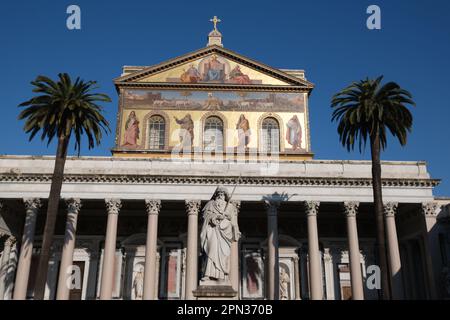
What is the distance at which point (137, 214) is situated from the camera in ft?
110

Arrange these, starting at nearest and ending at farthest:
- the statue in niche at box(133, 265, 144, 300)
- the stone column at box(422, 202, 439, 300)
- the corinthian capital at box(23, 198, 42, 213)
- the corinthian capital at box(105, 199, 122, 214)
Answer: the stone column at box(422, 202, 439, 300) < the corinthian capital at box(23, 198, 42, 213) < the corinthian capital at box(105, 199, 122, 214) < the statue in niche at box(133, 265, 144, 300)

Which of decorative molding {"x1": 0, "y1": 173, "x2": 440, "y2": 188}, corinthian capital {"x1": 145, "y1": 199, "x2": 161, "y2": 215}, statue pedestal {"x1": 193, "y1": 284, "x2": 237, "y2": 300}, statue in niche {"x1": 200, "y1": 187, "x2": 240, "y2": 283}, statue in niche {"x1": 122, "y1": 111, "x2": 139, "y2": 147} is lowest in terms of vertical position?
statue pedestal {"x1": 193, "y1": 284, "x2": 237, "y2": 300}

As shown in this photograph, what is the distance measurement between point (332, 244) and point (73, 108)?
2021 cm

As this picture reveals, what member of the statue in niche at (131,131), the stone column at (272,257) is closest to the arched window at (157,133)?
the statue in niche at (131,131)

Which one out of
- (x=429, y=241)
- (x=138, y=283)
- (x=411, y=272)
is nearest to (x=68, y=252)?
(x=138, y=283)

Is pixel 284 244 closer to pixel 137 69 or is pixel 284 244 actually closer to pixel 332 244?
pixel 332 244

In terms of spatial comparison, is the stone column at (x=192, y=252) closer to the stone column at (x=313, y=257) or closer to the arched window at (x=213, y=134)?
the stone column at (x=313, y=257)

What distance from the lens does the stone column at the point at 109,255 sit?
27095 mm

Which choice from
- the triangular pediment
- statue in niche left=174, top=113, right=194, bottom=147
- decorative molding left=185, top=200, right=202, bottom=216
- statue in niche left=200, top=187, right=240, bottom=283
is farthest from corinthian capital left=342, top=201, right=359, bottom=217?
statue in niche left=200, top=187, right=240, bottom=283

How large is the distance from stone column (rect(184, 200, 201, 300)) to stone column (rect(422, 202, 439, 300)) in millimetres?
14142

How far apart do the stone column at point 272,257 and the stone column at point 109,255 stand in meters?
9.39

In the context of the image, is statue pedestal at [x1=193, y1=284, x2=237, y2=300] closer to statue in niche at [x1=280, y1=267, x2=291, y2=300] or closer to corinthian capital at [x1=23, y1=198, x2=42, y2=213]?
corinthian capital at [x1=23, y1=198, x2=42, y2=213]

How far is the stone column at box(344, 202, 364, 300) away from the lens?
27297 mm

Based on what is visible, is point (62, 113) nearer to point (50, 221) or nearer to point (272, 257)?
point (50, 221)
